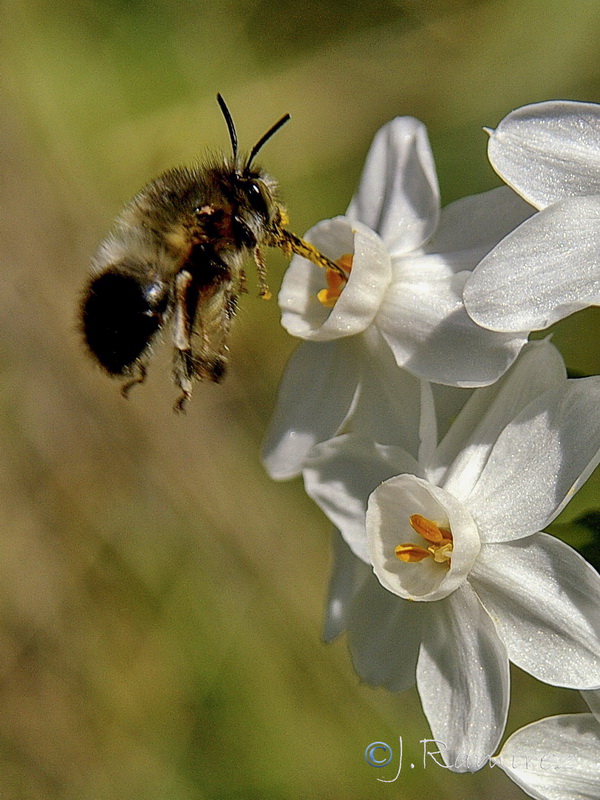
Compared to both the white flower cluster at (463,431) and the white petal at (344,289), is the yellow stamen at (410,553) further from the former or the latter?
the white petal at (344,289)

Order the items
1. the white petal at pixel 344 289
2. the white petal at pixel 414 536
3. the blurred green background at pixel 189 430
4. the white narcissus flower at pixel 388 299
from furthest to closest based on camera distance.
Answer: the blurred green background at pixel 189 430
the white petal at pixel 344 289
the white narcissus flower at pixel 388 299
the white petal at pixel 414 536

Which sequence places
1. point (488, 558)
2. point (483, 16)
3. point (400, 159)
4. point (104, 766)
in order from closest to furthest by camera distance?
point (488, 558) → point (400, 159) → point (104, 766) → point (483, 16)

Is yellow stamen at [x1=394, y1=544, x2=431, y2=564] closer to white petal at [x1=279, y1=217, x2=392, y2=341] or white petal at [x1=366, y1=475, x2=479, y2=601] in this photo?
white petal at [x1=366, y1=475, x2=479, y2=601]

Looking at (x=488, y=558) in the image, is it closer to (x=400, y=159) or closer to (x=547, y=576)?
(x=547, y=576)

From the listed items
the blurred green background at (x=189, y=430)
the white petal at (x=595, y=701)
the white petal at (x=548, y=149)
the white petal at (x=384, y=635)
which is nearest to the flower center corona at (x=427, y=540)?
the white petal at (x=384, y=635)

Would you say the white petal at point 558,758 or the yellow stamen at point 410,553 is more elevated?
the yellow stamen at point 410,553

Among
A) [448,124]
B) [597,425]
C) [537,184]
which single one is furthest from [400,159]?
[448,124]

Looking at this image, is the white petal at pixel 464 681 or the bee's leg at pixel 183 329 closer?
the white petal at pixel 464 681
